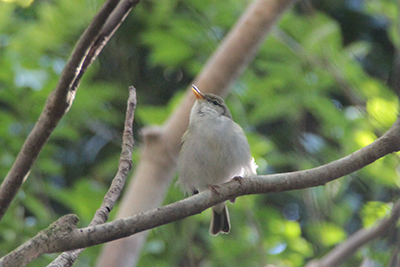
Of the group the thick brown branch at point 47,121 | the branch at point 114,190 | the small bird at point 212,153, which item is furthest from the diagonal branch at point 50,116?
the small bird at point 212,153

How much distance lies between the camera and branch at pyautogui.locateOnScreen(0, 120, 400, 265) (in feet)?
6.03

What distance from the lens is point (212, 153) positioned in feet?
12.6

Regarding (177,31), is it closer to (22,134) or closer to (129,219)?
(22,134)

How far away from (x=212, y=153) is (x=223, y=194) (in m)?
1.46

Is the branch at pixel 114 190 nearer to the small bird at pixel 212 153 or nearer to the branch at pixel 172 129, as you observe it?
the branch at pixel 172 129

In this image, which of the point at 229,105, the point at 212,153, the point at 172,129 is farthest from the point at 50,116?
the point at 229,105

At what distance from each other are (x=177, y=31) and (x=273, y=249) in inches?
96.9

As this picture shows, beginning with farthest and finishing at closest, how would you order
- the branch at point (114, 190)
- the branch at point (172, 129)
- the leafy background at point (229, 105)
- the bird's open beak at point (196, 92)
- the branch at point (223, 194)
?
the leafy background at point (229, 105)
the bird's open beak at point (196, 92)
the branch at point (172, 129)
the branch at point (114, 190)
the branch at point (223, 194)

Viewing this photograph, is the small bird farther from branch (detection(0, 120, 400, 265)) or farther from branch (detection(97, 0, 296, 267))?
branch (detection(0, 120, 400, 265))

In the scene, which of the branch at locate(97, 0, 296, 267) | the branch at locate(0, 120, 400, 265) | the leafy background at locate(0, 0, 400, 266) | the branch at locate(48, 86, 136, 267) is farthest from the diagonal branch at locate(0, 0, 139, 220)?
the leafy background at locate(0, 0, 400, 266)

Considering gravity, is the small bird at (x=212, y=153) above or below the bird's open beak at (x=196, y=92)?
below

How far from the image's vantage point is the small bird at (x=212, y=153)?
383cm

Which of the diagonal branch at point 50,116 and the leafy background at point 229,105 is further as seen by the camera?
the leafy background at point 229,105

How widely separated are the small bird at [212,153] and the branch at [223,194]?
139 centimetres
